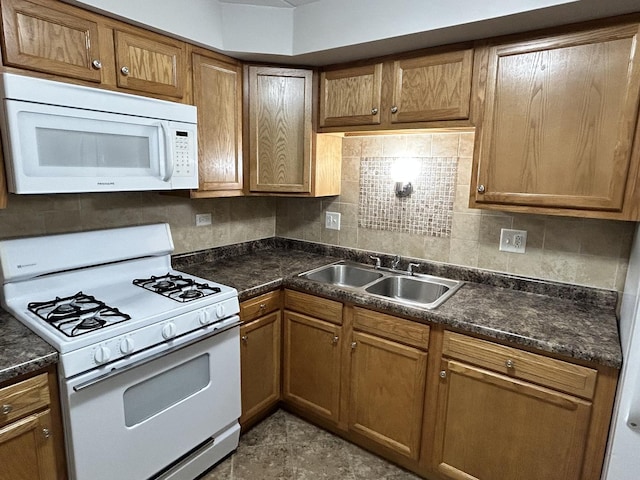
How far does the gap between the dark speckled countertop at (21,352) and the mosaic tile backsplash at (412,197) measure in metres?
1.79

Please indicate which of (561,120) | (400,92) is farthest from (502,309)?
(400,92)

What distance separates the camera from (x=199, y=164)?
A: 2.03m

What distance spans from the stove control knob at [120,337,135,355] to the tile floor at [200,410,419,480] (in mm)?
891

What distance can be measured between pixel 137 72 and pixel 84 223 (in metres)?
0.77

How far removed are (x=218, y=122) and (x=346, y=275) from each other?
1194mm

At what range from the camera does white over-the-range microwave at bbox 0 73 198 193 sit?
53.2 inches

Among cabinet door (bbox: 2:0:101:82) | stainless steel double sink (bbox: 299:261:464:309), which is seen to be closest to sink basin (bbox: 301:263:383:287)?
stainless steel double sink (bbox: 299:261:464:309)

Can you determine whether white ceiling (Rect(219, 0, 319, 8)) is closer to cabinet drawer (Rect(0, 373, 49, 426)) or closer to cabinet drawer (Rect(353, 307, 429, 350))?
cabinet drawer (Rect(353, 307, 429, 350))

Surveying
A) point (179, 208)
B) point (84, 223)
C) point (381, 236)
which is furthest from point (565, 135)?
point (84, 223)

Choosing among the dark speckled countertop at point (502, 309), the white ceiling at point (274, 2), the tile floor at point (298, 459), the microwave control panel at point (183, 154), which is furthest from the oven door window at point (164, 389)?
the white ceiling at point (274, 2)

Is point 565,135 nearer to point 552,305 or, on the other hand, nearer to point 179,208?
point 552,305

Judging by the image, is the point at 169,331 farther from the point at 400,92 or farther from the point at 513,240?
the point at 513,240

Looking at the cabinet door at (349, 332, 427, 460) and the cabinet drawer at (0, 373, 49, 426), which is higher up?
the cabinet drawer at (0, 373, 49, 426)

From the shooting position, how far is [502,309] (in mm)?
1737
